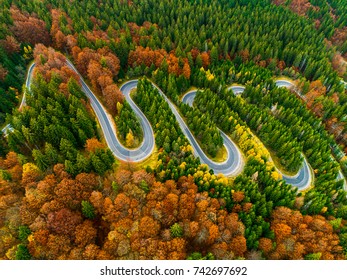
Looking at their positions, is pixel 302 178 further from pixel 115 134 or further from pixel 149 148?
pixel 115 134

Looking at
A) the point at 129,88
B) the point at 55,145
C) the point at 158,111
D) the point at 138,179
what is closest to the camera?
the point at 138,179

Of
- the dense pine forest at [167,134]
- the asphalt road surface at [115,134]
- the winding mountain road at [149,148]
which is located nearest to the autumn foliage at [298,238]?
the dense pine forest at [167,134]

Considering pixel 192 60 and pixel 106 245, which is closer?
pixel 106 245

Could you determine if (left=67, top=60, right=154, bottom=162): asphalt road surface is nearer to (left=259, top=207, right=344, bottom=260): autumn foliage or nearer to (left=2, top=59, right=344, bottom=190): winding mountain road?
(left=2, top=59, right=344, bottom=190): winding mountain road

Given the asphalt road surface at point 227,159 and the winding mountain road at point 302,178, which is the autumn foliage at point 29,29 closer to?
the asphalt road surface at point 227,159

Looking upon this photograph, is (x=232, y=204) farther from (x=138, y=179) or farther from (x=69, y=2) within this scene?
(x=69, y=2)

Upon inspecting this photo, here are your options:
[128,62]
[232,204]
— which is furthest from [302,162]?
[128,62]

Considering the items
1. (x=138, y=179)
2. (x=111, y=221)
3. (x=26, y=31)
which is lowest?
(x=111, y=221)

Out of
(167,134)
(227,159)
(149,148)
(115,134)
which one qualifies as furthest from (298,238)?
(115,134)
